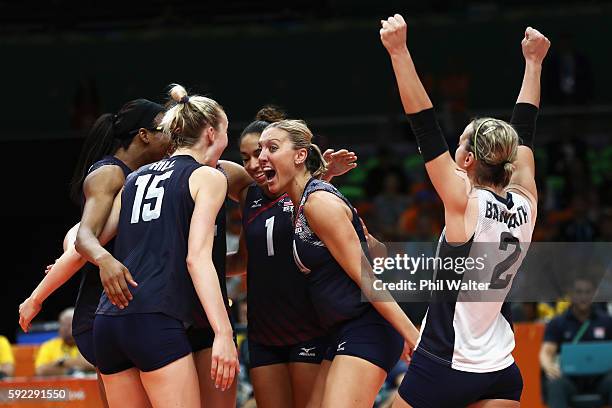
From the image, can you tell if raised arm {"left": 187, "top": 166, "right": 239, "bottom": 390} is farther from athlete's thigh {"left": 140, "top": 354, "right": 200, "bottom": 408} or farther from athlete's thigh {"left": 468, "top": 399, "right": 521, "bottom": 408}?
athlete's thigh {"left": 468, "top": 399, "right": 521, "bottom": 408}

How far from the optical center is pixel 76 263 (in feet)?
15.3

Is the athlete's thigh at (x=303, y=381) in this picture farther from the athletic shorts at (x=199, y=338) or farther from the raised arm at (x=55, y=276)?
the raised arm at (x=55, y=276)

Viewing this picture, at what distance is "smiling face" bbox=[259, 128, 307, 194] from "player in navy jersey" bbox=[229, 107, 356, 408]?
350 mm

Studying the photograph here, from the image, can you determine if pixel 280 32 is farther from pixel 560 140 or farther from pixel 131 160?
pixel 131 160

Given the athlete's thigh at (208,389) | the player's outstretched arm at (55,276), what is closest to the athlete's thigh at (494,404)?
the athlete's thigh at (208,389)

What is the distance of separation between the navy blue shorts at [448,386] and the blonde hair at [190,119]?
4.60ft

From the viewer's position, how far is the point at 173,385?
407cm

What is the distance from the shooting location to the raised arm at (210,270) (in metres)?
4.01

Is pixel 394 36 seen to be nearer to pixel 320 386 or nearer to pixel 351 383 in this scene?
pixel 351 383

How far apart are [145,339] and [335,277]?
1029 millimetres

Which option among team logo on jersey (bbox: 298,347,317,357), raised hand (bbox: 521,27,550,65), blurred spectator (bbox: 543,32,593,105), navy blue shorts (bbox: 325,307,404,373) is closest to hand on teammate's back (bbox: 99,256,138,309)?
navy blue shorts (bbox: 325,307,404,373)

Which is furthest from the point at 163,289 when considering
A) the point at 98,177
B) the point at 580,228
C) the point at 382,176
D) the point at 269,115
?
the point at 382,176

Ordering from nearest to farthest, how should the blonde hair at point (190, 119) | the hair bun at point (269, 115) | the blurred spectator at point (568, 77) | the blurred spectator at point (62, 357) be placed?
the blonde hair at point (190, 119) → the hair bun at point (269, 115) → the blurred spectator at point (62, 357) → the blurred spectator at point (568, 77)

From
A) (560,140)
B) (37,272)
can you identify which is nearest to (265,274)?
(37,272)
